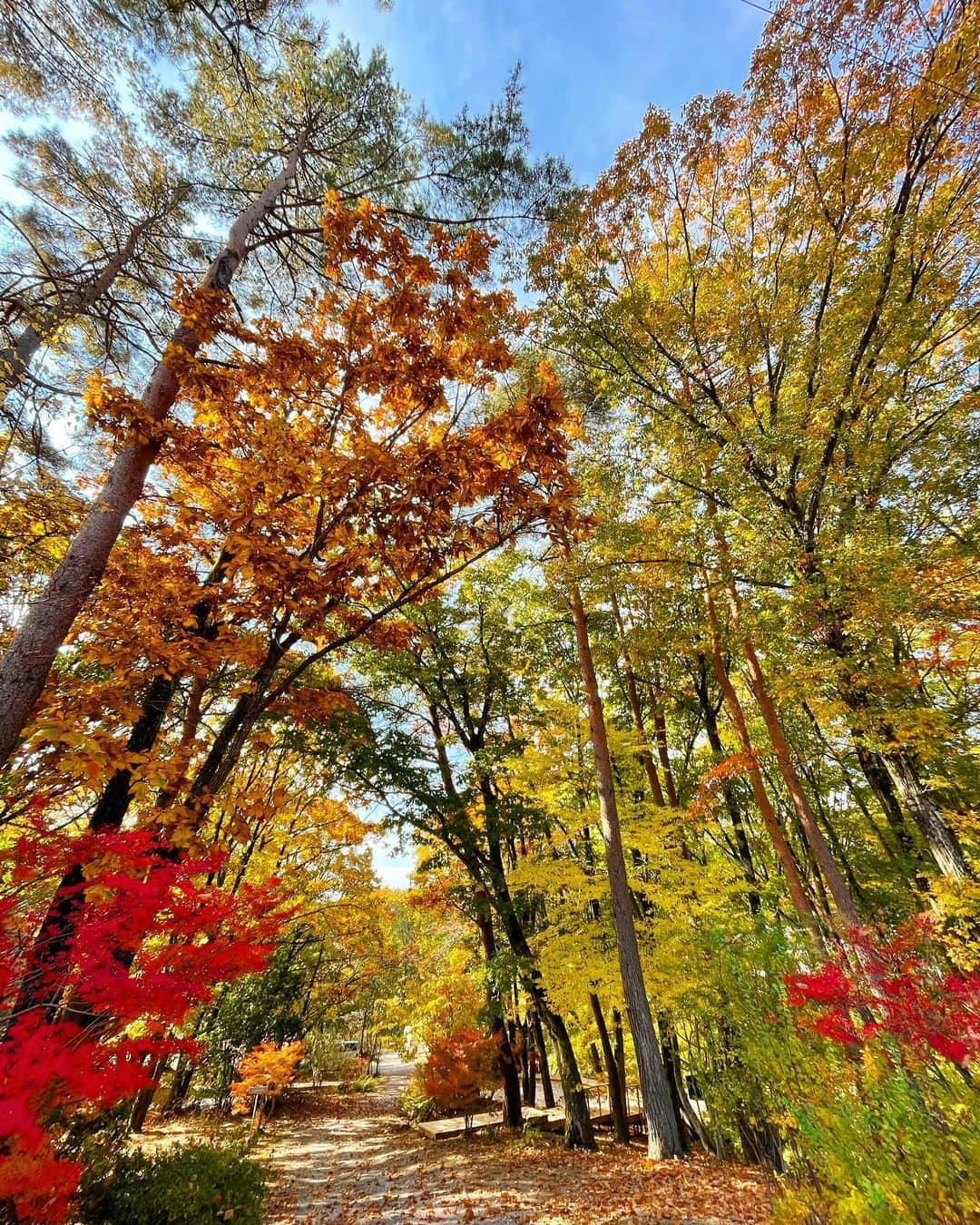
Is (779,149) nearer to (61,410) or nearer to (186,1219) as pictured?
(61,410)

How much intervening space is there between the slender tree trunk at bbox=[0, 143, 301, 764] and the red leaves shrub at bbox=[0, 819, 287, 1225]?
3.16 ft

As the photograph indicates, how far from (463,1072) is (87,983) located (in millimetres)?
10537

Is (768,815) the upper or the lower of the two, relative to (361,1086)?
upper

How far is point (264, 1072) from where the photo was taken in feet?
35.1

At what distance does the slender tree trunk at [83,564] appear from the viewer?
3.05m

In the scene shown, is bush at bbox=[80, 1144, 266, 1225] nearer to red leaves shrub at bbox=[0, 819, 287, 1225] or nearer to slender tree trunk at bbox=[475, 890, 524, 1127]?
red leaves shrub at bbox=[0, 819, 287, 1225]

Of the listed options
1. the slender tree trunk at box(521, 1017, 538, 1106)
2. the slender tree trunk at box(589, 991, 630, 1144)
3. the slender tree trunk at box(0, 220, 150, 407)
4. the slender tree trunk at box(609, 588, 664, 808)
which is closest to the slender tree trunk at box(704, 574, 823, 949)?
the slender tree trunk at box(609, 588, 664, 808)

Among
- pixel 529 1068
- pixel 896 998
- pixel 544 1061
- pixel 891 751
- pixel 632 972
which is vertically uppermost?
pixel 891 751

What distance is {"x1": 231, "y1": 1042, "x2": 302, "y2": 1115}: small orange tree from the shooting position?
10.4 m

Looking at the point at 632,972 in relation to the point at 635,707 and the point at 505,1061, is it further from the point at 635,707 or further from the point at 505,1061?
the point at 635,707

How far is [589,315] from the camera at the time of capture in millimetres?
7996

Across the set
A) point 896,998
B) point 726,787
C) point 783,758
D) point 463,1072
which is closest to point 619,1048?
point 463,1072

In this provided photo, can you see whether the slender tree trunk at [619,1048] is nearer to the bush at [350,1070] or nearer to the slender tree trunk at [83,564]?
the slender tree trunk at [83,564]

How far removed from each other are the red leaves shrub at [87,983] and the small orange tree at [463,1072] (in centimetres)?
938
